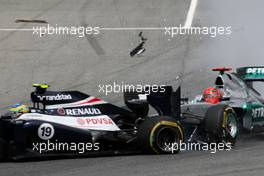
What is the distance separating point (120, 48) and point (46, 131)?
891 cm

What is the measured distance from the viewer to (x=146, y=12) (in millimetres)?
21016

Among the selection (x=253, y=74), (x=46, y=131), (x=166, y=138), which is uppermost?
(x=253, y=74)

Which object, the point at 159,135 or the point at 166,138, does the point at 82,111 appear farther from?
the point at 166,138

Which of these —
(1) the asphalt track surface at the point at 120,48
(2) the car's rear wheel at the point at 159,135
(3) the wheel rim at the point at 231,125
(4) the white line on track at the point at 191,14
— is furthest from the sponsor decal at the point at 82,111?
(4) the white line on track at the point at 191,14

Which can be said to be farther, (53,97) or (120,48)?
(120,48)

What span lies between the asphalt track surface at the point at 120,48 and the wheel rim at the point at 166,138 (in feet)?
2.84

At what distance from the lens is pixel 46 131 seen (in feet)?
32.1

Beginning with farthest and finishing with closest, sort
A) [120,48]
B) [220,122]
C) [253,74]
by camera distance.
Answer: [120,48], [253,74], [220,122]

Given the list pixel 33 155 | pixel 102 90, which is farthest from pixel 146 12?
pixel 33 155

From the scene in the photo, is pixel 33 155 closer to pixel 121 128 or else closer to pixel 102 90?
pixel 121 128

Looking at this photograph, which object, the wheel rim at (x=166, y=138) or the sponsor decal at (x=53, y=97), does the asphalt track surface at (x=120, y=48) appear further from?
the sponsor decal at (x=53, y=97)

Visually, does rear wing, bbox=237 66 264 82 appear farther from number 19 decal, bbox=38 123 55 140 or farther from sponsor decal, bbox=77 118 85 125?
number 19 decal, bbox=38 123 55 140

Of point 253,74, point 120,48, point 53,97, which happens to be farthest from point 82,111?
point 120,48

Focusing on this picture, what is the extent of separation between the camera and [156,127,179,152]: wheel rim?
33.1ft
